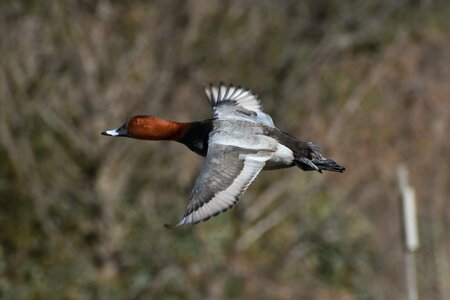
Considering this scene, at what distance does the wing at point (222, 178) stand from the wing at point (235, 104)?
540 mm

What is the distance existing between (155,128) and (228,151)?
0.53m

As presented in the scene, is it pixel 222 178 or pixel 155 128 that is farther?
pixel 155 128

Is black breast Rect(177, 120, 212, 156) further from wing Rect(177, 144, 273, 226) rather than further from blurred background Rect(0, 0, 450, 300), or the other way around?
blurred background Rect(0, 0, 450, 300)

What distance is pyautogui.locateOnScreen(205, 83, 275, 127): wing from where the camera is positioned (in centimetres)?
612

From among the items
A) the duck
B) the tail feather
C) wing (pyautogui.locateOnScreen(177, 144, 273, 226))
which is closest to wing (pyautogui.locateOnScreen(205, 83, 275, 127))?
the duck

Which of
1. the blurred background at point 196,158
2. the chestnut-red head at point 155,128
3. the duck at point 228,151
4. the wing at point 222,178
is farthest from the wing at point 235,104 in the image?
the blurred background at point 196,158

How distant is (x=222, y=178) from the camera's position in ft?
17.5

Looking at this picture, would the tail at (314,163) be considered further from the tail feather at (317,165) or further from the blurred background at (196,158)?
the blurred background at (196,158)

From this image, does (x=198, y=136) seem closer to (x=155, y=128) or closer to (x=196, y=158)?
(x=155, y=128)

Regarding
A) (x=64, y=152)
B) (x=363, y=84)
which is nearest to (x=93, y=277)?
(x=64, y=152)

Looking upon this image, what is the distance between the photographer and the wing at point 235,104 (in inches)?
241

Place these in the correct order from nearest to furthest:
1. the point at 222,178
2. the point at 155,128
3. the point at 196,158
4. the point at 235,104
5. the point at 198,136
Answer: the point at 222,178, the point at 198,136, the point at 155,128, the point at 235,104, the point at 196,158

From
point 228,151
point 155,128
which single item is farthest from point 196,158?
point 228,151

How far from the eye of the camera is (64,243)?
35.2ft
